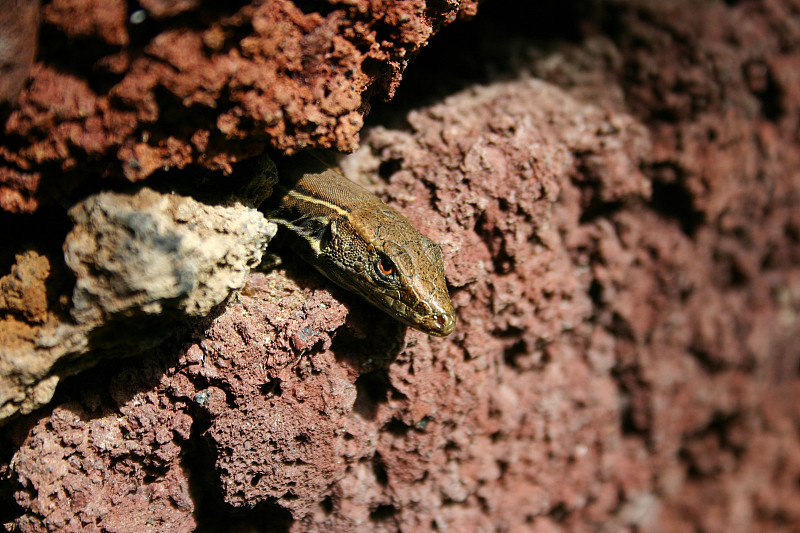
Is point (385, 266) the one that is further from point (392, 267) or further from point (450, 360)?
point (450, 360)

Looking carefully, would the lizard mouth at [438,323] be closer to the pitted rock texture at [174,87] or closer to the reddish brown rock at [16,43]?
the pitted rock texture at [174,87]

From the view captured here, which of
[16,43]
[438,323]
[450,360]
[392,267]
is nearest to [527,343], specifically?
[450,360]

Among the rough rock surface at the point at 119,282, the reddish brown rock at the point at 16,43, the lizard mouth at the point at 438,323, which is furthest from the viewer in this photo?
the lizard mouth at the point at 438,323

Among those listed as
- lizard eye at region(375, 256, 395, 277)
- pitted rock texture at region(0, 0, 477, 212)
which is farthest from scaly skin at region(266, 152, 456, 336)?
pitted rock texture at region(0, 0, 477, 212)

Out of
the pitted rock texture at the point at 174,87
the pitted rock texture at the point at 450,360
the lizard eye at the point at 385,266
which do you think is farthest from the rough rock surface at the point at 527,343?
the pitted rock texture at the point at 174,87

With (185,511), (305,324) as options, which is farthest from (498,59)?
(185,511)

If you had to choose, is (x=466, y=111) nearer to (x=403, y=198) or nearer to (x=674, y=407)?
(x=403, y=198)
